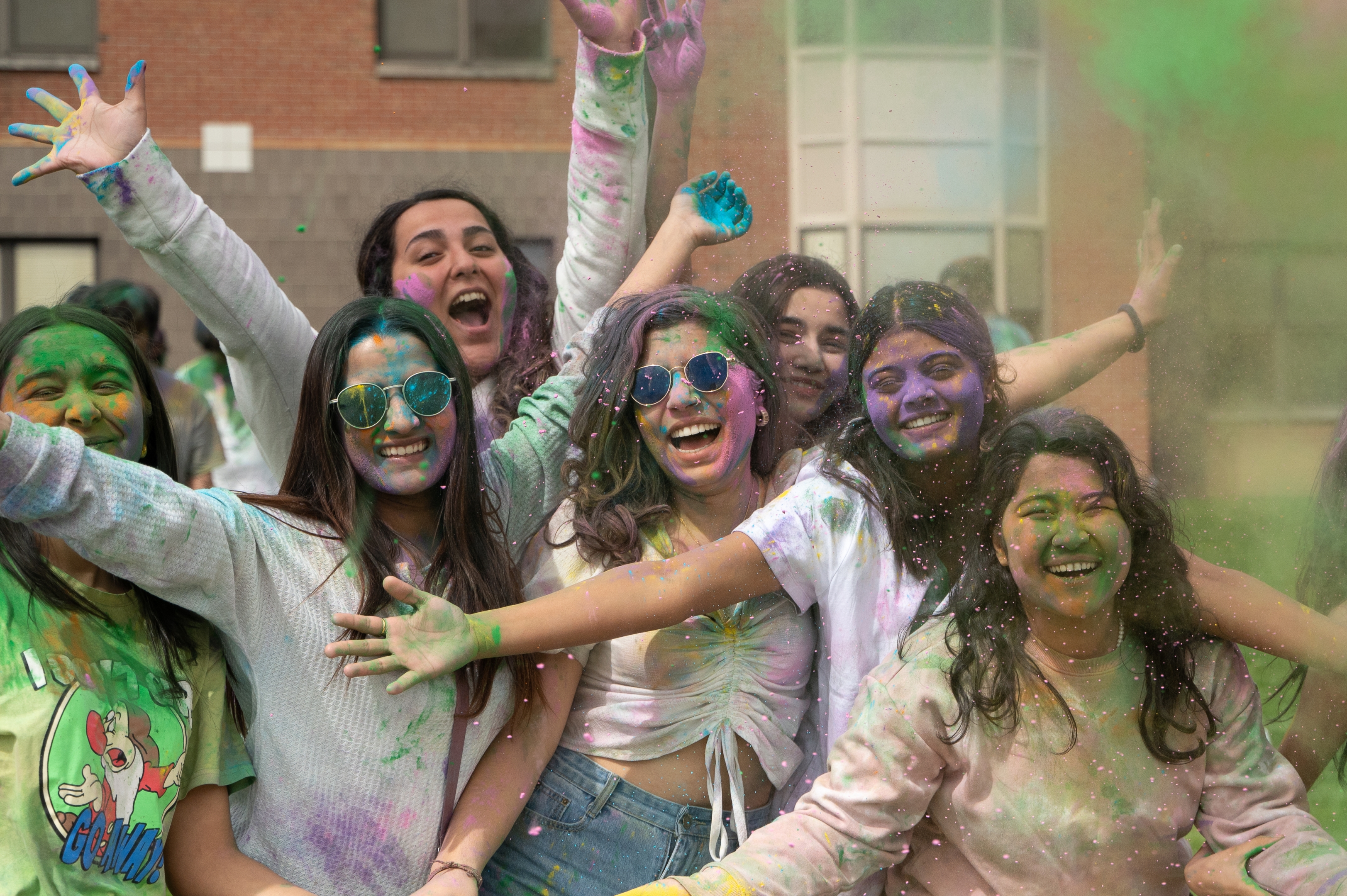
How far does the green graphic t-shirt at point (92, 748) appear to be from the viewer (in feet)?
5.67

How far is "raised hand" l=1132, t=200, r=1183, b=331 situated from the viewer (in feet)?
7.12

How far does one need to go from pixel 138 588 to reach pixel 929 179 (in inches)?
57.0

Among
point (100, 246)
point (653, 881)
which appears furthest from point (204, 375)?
point (100, 246)

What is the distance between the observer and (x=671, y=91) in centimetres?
268

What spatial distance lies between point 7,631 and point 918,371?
1.36 metres

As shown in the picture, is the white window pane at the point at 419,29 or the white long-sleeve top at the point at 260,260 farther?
the white window pane at the point at 419,29

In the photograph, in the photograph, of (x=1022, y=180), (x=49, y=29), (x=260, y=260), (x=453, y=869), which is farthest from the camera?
(x=49, y=29)

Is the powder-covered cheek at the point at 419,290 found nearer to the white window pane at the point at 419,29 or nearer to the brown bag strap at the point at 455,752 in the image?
the brown bag strap at the point at 455,752

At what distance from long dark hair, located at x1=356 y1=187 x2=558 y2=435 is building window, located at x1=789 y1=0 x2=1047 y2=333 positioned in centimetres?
67

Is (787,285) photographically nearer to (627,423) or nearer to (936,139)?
(936,139)

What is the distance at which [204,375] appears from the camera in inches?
195

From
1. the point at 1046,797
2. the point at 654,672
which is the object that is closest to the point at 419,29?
the point at 654,672

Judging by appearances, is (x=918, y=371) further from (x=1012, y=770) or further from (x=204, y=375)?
(x=204, y=375)

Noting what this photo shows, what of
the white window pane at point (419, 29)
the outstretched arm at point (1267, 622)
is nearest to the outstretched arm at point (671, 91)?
the outstretched arm at point (1267, 622)
